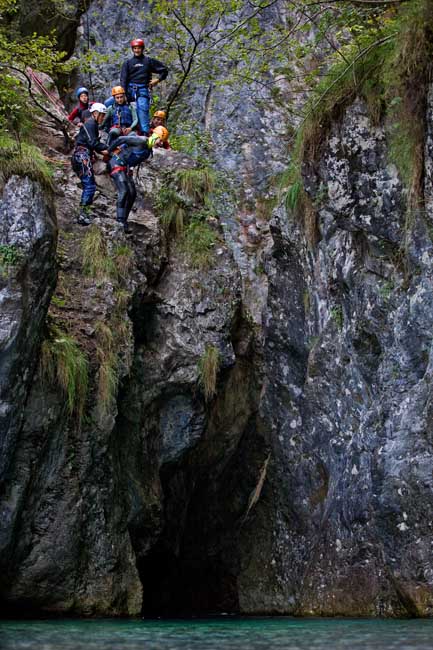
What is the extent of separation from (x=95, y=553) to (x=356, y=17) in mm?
7720

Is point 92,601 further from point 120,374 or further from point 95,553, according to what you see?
point 120,374

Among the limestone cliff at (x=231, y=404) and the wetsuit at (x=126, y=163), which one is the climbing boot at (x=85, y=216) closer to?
the limestone cliff at (x=231, y=404)

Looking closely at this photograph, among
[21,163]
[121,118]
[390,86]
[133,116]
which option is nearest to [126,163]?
[121,118]

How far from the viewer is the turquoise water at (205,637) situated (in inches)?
221

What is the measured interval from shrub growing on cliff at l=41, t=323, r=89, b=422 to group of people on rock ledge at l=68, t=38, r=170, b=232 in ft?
8.50

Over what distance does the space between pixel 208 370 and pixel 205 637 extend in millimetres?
5623

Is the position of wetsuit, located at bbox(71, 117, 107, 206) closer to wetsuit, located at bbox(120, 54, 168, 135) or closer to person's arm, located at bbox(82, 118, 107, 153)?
person's arm, located at bbox(82, 118, 107, 153)

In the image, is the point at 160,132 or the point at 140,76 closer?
the point at 160,132

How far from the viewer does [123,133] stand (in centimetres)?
1307

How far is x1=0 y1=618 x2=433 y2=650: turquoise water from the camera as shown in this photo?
5617mm

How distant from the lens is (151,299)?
12.2 metres

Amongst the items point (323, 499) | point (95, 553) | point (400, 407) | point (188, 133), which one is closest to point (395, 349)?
point (400, 407)

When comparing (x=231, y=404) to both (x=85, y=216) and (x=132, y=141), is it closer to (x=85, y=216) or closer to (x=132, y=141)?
(x=85, y=216)

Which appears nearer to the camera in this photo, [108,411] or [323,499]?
[108,411]
